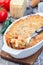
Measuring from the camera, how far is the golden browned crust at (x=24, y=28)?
76cm

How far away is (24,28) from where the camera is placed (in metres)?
0.82

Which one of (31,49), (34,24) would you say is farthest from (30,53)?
(34,24)

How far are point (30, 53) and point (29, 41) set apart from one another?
0.04 metres

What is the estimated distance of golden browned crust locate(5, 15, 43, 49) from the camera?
757 millimetres

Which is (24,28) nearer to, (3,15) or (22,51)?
(22,51)

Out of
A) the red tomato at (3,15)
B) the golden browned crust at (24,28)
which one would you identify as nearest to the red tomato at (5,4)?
the red tomato at (3,15)

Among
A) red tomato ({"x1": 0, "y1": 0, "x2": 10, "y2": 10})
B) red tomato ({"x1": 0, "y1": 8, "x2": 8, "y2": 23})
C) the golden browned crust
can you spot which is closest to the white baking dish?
the golden browned crust

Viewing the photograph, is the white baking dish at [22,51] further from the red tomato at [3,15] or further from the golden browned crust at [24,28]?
the red tomato at [3,15]

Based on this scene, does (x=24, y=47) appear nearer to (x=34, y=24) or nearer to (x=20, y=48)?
(x=20, y=48)

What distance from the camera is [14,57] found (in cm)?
73

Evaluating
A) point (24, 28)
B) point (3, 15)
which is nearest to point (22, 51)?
point (24, 28)

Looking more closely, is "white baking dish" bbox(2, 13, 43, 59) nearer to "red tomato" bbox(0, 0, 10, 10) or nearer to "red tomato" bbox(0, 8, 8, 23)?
"red tomato" bbox(0, 8, 8, 23)

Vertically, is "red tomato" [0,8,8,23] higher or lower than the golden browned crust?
lower

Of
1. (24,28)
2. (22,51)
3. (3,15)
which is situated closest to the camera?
(22,51)
